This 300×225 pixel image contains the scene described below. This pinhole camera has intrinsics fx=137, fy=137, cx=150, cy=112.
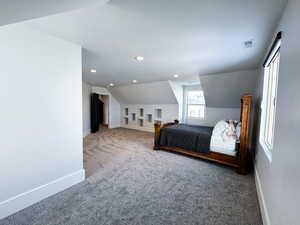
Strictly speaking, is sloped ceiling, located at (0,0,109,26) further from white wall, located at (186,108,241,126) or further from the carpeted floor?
white wall, located at (186,108,241,126)

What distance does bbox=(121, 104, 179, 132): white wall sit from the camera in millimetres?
5938

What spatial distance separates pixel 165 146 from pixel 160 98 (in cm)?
261

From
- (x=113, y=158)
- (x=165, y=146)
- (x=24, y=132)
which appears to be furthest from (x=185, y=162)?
(x=24, y=132)

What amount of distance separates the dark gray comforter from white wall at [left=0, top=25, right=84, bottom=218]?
2.26 m

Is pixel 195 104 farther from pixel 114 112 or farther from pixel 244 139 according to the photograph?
pixel 114 112

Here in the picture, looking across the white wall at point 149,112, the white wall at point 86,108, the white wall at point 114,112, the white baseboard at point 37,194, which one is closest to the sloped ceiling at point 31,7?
the white baseboard at point 37,194

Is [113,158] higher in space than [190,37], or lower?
lower

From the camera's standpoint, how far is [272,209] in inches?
50.7

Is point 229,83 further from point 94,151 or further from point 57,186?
point 57,186

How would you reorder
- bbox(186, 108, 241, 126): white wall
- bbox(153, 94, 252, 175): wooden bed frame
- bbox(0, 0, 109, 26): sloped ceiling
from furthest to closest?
bbox(186, 108, 241, 126): white wall < bbox(153, 94, 252, 175): wooden bed frame < bbox(0, 0, 109, 26): sloped ceiling

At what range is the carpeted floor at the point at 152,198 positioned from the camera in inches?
60.4

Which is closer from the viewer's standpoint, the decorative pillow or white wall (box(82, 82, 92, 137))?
the decorative pillow

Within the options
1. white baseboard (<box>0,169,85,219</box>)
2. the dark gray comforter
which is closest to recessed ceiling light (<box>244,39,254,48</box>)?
the dark gray comforter

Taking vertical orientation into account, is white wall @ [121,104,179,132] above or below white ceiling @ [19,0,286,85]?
below
